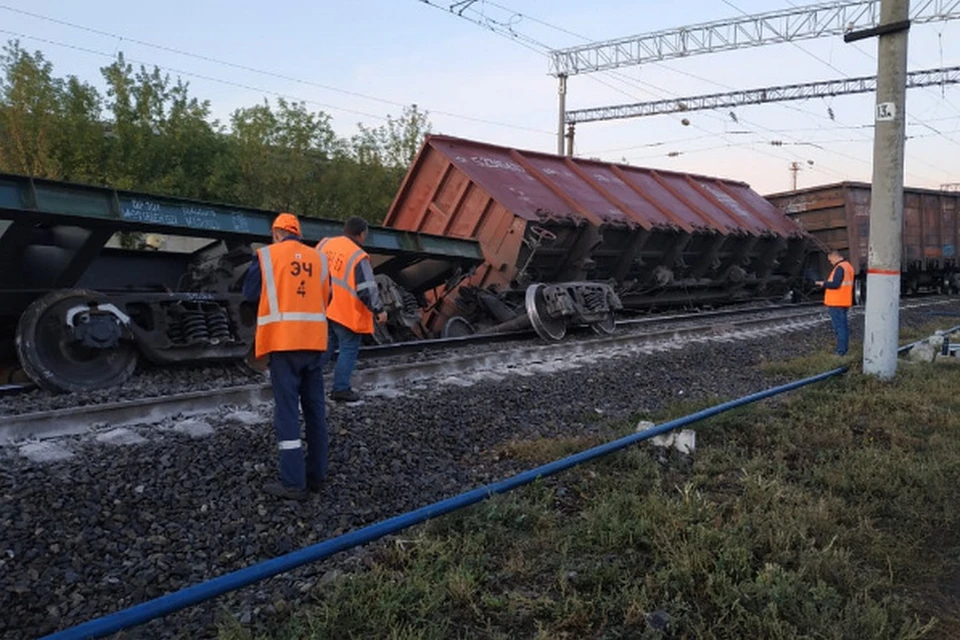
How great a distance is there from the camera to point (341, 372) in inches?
233

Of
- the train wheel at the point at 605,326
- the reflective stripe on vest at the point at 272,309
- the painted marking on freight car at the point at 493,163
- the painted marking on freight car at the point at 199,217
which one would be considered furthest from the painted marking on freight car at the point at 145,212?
the train wheel at the point at 605,326

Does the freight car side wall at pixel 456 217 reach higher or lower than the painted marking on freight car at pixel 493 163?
lower

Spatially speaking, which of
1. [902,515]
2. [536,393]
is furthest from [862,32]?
[902,515]

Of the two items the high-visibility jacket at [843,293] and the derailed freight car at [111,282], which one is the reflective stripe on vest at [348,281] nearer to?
the derailed freight car at [111,282]

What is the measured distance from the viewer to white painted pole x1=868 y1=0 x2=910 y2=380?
7.43 metres

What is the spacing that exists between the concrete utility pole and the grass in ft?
9.39

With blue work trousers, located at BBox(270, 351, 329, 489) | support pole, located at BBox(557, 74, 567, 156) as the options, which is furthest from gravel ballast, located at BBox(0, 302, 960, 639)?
support pole, located at BBox(557, 74, 567, 156)

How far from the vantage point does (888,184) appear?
7484 mm

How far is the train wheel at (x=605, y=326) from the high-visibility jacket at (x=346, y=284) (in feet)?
18.2

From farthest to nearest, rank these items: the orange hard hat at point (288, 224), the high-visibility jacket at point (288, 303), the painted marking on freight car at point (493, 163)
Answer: the painted marking on freight car at point (493, 163) → the orange hard hat at point (288, 224) → the high-visibility jacket at point (288, 303)

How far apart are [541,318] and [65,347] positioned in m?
5.88

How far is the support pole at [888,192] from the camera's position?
743 centimetres

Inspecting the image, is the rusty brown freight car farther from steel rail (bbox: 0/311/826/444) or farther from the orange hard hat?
the orange hard hat

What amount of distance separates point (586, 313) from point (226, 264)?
16.9 ft
